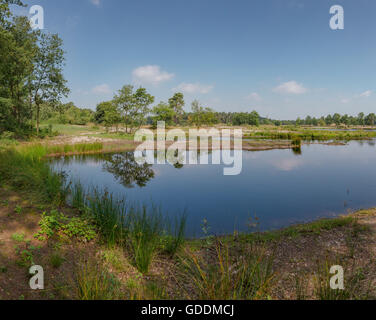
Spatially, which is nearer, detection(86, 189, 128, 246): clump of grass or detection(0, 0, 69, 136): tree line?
detection(86, 189, 128, 246): clump of grass

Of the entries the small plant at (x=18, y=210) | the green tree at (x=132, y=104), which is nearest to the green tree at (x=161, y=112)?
the green tree at (x=132, y=104)

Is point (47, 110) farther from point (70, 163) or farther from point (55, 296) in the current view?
point (55, 296)

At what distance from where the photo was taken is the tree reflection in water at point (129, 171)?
10711mm

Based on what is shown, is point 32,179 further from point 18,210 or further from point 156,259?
point 156,259

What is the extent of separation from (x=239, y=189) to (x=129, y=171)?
6.91 metres

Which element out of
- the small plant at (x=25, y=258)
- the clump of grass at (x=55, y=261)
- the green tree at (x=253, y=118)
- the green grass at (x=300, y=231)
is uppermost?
the green tree at (x=253, y=118)

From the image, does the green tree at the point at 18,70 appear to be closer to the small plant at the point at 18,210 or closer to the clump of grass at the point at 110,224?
the small plant at the point at 18,210

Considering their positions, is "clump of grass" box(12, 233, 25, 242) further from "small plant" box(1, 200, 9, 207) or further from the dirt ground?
"small plant" box(1, 200, 9, 207)

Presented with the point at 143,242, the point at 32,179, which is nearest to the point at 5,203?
the point at 32,179

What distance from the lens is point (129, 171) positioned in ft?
42.8

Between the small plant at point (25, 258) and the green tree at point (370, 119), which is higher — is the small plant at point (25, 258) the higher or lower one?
the lower one

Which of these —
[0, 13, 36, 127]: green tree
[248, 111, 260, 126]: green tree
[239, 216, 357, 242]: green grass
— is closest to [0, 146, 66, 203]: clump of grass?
[239, 216, 357, 242]: green grass

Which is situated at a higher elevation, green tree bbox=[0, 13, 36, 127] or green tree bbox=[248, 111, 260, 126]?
green tree bbox=[248, 111, 260, 126]

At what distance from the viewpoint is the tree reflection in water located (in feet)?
35.1
